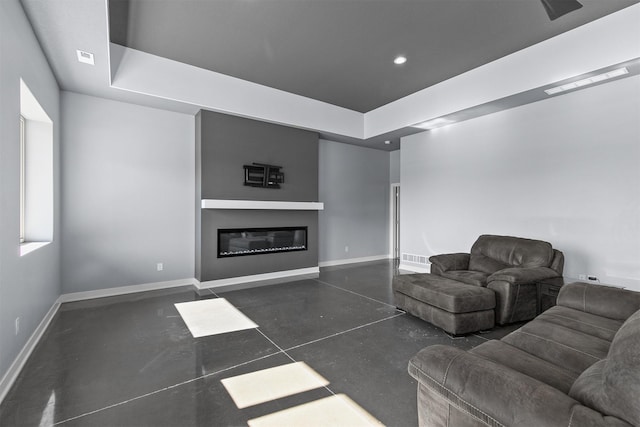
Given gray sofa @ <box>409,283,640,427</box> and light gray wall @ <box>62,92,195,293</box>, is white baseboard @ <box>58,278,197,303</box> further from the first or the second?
gray sofa @ <box>409,283,640,427</box>

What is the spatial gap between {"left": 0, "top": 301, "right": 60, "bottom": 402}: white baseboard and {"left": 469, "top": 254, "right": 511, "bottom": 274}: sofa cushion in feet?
15.8

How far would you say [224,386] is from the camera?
2.16m

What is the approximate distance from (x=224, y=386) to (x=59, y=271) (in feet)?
11.6

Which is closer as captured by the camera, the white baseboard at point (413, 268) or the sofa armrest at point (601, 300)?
the sofa armrest at point (601, 300)

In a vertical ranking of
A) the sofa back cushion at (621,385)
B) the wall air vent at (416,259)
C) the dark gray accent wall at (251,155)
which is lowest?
the wall air vent at (416,259)

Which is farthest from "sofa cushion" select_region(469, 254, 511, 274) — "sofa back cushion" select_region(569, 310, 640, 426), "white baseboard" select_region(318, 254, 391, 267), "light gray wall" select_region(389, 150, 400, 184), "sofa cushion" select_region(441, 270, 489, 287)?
"light gray wall" select_region(389, 150, 400, 184)

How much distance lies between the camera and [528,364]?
1.53m

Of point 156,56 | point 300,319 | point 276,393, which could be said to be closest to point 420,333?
point 300,319

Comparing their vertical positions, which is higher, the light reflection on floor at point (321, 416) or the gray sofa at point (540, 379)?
the gray sofa at point (540, 379)

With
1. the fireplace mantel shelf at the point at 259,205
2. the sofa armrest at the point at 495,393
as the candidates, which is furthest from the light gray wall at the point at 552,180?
the sofa armrest at the point at 495,393

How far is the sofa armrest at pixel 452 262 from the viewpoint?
4.11 metres

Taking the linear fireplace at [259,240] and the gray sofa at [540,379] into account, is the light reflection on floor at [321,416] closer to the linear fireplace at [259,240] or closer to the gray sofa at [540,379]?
the gray sofa at [540,379]

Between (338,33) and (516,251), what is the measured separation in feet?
11.8

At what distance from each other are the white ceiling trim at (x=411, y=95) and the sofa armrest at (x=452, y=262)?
2400 millimetres
